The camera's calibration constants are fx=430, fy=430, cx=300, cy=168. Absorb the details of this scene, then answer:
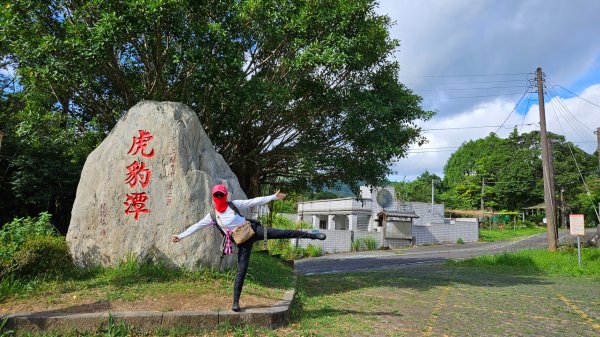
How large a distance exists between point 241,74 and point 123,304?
547 centimetres

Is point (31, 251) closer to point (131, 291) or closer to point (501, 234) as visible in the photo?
point (131, 291)

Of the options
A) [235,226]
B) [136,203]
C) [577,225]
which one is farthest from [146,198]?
[577,225]

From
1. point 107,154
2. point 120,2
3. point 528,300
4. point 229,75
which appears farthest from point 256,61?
point 528,300

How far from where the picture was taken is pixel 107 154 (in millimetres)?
7793

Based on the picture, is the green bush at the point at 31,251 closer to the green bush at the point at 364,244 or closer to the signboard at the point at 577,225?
the signboard at the point at 577,225

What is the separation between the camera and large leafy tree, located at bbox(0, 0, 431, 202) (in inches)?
316

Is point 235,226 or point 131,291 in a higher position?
point 235,226

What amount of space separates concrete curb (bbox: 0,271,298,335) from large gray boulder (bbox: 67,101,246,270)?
2101mm

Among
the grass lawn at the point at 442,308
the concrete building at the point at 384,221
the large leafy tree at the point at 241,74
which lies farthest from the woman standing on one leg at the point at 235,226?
the concrete building at the point at 384,221

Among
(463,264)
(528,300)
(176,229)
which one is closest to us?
(176,229)

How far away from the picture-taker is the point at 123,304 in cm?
557

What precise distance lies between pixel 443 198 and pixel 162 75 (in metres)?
52.1

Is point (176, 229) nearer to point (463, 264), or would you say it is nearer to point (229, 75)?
point (229, 75)

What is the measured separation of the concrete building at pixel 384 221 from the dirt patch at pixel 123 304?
19.6 m
